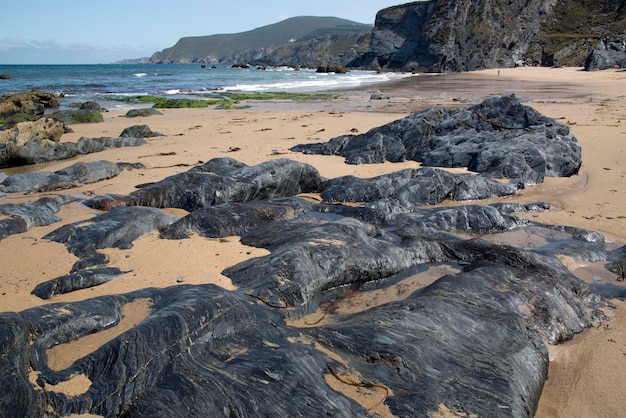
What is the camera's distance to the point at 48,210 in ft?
18.3

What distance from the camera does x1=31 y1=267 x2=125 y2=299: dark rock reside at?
12.0ft

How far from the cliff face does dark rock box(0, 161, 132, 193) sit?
211 ft

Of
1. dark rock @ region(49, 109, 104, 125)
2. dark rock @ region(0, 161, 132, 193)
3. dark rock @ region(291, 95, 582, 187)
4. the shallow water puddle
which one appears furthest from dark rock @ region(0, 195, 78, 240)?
dark rock @ region(49, 109, 104, 125)

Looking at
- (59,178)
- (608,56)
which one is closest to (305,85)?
(608,56)

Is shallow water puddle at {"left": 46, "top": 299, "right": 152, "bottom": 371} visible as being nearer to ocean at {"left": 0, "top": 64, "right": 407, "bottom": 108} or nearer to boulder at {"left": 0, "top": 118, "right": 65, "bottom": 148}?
A: boulder at {"left": 0, "top": 118, "right": 65, "bottom": 148}

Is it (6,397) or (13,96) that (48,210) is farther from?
(13,96)

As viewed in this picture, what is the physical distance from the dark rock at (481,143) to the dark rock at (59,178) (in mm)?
4131

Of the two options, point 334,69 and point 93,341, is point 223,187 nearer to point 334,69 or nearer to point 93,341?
point 93,341

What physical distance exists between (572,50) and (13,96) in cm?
6561

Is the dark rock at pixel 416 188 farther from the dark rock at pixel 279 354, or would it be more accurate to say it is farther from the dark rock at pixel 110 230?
the dark rock at pixel 279 354

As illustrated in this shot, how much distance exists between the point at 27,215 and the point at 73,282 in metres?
2.16

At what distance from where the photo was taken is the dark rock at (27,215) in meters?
5.02

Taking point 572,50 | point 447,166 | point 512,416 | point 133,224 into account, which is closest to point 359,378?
point 512,416

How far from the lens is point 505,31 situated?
218ft
